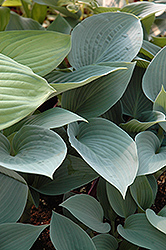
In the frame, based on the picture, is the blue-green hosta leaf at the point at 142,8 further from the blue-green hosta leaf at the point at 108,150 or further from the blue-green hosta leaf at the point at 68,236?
the blue-green hosta leaf at the point at 68,236

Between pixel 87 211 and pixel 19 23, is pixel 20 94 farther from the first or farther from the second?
pixel 19 23

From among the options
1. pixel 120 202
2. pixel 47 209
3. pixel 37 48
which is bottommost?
pixel 47 209

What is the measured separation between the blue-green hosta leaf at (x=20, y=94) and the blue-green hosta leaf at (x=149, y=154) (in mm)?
266

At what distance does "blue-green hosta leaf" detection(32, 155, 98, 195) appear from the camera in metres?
0.71

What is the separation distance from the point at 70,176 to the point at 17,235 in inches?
7.7

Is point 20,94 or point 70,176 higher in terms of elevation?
point 20,94

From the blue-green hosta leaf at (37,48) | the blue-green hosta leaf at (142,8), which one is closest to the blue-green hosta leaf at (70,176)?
the blue-green hosta leaf at (37,48)

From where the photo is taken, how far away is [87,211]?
652mm

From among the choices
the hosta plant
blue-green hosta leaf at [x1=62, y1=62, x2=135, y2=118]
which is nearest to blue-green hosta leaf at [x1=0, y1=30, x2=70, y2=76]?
the hosta plant

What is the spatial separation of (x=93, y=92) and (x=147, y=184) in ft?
0.87

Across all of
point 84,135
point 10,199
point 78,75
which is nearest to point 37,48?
point 78,75

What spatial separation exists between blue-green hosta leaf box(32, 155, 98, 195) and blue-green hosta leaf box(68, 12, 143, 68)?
0.25 meters

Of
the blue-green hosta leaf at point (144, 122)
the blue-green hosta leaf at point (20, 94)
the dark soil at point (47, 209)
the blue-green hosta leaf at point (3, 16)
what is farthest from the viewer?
the blue-green hosta leaf at point (3, 16)

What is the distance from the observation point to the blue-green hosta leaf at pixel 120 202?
69 cm
